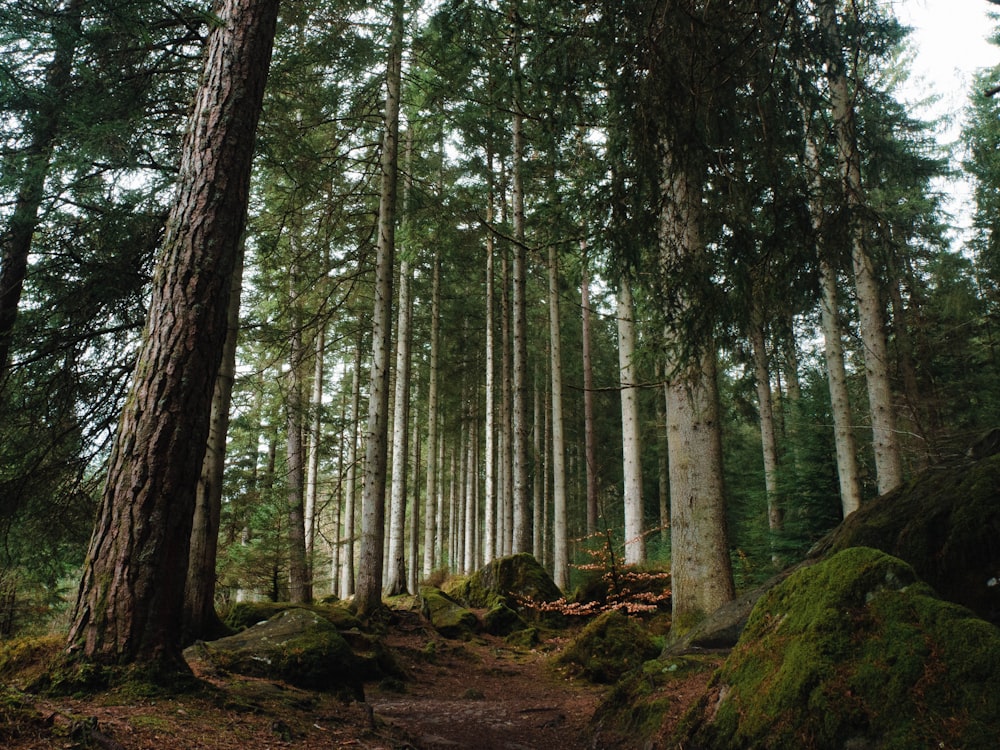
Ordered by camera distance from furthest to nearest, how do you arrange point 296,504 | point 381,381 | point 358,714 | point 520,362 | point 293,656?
point 520,362 → point 296,504 → point 381,381 → point 293,656 → point 358,714

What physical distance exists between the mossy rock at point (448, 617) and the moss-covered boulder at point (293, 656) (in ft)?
18.4

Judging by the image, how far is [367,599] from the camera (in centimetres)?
1027

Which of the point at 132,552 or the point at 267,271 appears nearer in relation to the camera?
the point at 132,552

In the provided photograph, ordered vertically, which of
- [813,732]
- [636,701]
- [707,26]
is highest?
[707,26]

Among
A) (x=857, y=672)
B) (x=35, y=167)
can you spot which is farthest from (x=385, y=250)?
(x=857, y=672)

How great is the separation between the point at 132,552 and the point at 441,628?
9.17m

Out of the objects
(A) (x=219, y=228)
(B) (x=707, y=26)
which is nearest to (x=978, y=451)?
(B) (x=707, y=26)

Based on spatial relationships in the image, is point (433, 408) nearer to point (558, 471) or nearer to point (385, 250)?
point (558, 471)

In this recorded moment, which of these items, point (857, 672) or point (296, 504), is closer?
point (857, 672)

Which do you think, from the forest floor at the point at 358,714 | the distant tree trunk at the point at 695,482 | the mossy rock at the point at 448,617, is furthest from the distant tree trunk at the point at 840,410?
the mossy rock at the point at 448,617

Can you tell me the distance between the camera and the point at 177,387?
3.81m

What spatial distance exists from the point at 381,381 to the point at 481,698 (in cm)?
576

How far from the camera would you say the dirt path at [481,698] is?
17.1 ft

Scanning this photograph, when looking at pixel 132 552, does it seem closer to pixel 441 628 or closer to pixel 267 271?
pixel 267 271
